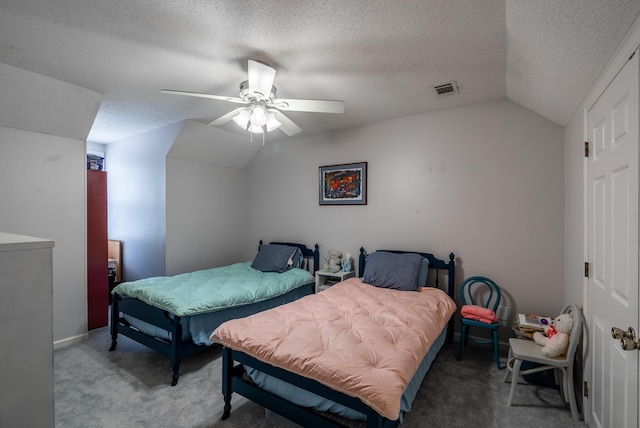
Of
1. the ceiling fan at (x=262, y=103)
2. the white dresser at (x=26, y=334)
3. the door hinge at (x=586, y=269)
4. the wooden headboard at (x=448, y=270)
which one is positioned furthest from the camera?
the wooden headboard at (x=448, y=270)

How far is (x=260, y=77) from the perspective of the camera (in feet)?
A: 6.61

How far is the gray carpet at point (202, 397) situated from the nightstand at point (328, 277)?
136 centimetres

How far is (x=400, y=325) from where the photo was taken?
2.06m

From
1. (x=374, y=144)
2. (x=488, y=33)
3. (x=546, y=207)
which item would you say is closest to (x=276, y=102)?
(x=488, y=33)

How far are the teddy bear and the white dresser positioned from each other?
115 inches

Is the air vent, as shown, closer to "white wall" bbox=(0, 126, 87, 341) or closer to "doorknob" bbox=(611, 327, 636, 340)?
"doorknob" bbox=(611, 327, 636, 340)

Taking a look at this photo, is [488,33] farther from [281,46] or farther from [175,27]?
[175,27]

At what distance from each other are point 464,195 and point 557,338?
1520 millimetres

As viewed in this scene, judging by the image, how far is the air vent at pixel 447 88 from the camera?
2.55 metres

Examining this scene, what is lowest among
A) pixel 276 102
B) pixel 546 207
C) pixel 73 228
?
pixel 73 228

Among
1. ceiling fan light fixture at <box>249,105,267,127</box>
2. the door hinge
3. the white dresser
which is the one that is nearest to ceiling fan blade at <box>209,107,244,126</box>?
ceiling fan light fixture at <box>249,105,267,127</box>

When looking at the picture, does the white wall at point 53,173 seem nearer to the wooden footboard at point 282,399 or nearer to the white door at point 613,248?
the wooden footboard at point 282,399

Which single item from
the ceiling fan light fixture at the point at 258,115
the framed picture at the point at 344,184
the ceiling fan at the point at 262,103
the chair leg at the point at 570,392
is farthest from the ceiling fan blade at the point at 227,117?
the chair leg at the point at 570,392

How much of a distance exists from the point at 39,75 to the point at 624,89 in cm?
408
